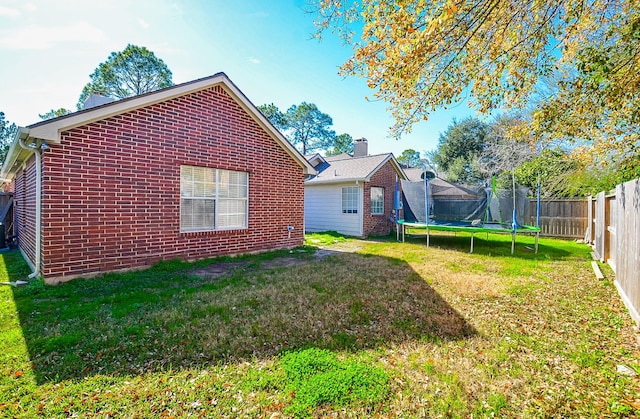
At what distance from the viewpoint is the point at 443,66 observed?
4.62m

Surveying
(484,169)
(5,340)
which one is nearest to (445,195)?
(484,169)

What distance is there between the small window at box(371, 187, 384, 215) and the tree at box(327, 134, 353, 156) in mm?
32528

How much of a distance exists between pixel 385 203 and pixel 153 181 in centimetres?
1001

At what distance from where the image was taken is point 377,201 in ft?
43.9

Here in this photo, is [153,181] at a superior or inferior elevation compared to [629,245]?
superior

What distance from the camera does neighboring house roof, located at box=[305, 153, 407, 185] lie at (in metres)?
12.5

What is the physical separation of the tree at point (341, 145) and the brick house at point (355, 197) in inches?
1227

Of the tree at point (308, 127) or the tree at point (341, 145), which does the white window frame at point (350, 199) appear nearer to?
the tree at point (308, 127)

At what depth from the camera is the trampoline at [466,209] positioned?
1022cm

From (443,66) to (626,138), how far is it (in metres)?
6.36

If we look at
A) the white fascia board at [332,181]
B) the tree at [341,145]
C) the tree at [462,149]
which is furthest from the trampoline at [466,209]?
the tree at [341,145]

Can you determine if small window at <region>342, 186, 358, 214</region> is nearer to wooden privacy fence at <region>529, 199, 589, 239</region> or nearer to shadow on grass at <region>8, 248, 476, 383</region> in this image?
shadow on grass at <region>8, 248, 476, 383</region>

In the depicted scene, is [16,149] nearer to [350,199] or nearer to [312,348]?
[312,348]

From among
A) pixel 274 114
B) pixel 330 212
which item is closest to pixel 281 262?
pixel 330 212
